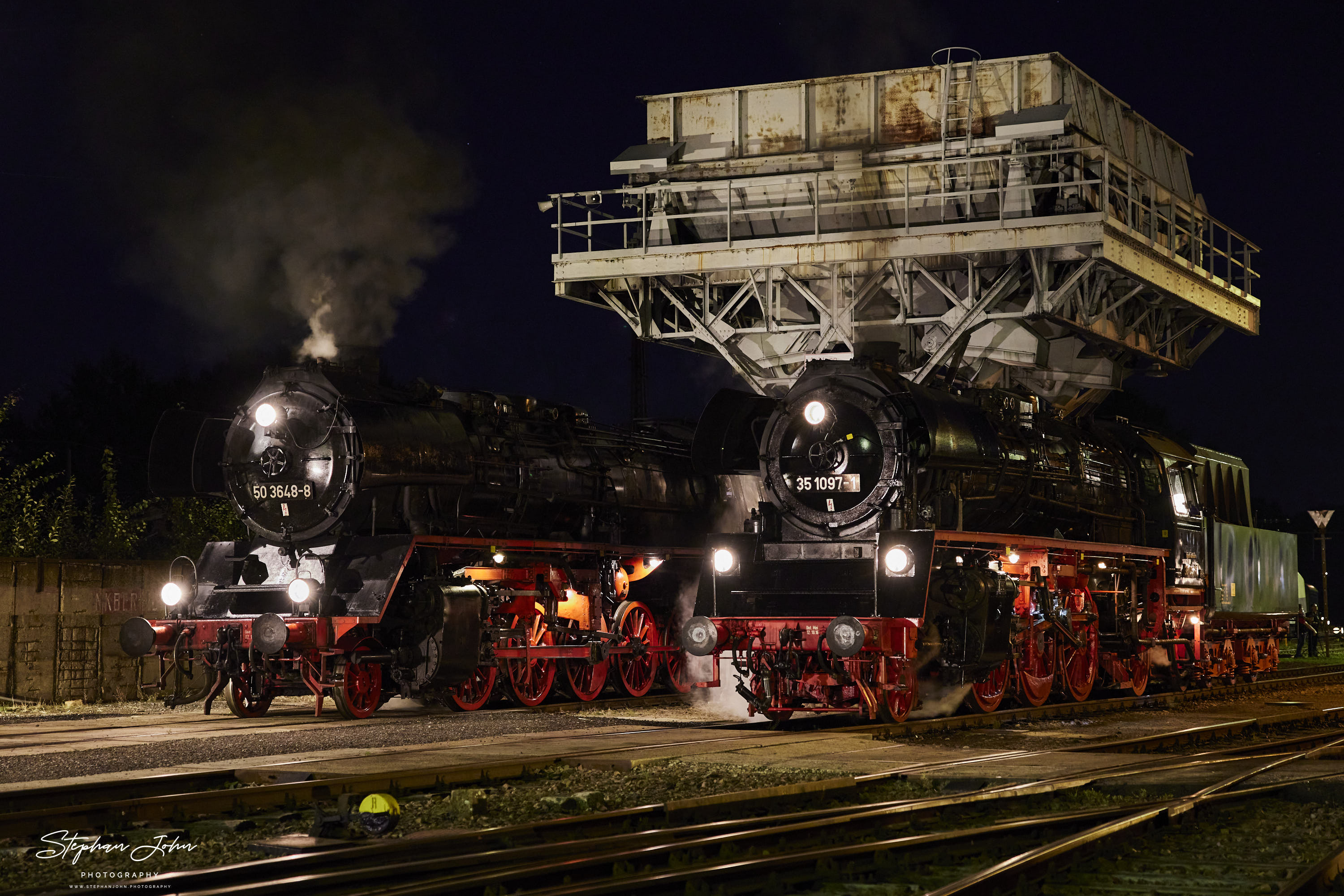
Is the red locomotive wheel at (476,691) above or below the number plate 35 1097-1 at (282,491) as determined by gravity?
below

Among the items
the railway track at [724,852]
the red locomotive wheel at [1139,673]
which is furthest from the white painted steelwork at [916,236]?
the railway track at [724,852]

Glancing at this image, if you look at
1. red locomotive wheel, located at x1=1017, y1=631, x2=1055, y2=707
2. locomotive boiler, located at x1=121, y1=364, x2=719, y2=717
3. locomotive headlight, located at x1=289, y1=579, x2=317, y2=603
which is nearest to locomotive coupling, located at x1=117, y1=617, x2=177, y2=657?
locomotive boiler, located at x1=121, y1=364, x2=719, y2=717

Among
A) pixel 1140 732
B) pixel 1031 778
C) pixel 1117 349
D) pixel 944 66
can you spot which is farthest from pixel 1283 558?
pixel 1031 778

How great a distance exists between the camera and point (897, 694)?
12812 mm

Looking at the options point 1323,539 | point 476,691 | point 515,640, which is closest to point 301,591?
point 476,691

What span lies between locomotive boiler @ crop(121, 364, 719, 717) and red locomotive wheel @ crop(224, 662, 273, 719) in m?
0.02

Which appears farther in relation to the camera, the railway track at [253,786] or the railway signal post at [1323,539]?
the railway signal post at [1323,539]

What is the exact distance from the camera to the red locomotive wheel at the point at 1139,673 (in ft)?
56.7

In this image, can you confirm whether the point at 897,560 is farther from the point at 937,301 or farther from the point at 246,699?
the point at 937,301

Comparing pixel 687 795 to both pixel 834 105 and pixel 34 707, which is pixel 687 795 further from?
pixel 834 105

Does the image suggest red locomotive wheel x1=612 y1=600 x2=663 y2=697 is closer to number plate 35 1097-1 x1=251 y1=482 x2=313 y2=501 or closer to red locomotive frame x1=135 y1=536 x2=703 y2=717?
red locomotive frame x1=135 y1=536 x2=703 y2=717

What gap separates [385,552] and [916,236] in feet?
29.5
